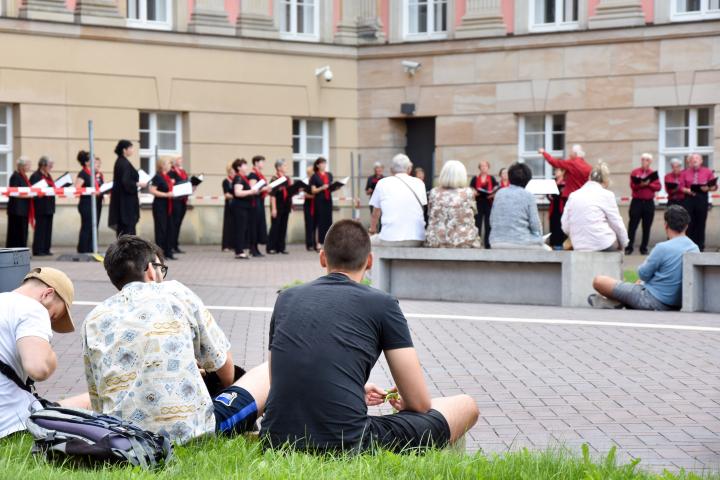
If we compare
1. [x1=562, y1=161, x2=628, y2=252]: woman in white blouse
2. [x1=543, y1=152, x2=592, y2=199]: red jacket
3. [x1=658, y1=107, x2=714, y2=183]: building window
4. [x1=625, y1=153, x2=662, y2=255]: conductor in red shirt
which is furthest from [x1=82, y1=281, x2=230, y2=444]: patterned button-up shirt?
[x1=658, y1=107, x2=714, y2=183]: building window

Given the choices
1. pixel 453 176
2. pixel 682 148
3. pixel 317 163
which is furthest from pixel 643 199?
pixel 453 176

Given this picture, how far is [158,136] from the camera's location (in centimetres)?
2894

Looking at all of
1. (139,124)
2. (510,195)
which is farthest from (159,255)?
(139,124)

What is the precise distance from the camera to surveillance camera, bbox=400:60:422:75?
30.3m

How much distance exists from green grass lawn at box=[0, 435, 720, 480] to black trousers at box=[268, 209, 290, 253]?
807 inches

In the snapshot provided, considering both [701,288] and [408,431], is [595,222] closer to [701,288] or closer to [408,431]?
[701,288]

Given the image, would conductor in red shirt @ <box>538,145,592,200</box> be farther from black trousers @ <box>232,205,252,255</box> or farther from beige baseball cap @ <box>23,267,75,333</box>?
beige baseball cap @ <box>23,267,75,333</box>

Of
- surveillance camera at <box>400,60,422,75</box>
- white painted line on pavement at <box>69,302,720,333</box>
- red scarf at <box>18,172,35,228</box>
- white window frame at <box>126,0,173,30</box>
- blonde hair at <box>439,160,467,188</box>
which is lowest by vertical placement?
white painted line on pavement at <box>69,302,720,333</box>

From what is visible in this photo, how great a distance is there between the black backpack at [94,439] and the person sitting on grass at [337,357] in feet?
1.70

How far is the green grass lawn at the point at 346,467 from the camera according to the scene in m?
5.50

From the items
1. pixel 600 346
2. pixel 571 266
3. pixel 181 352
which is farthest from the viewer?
pixel 571 266

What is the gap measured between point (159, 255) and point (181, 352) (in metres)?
→ 0.57

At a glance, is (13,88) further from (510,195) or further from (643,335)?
(643,335)

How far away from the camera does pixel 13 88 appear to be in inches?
1032
